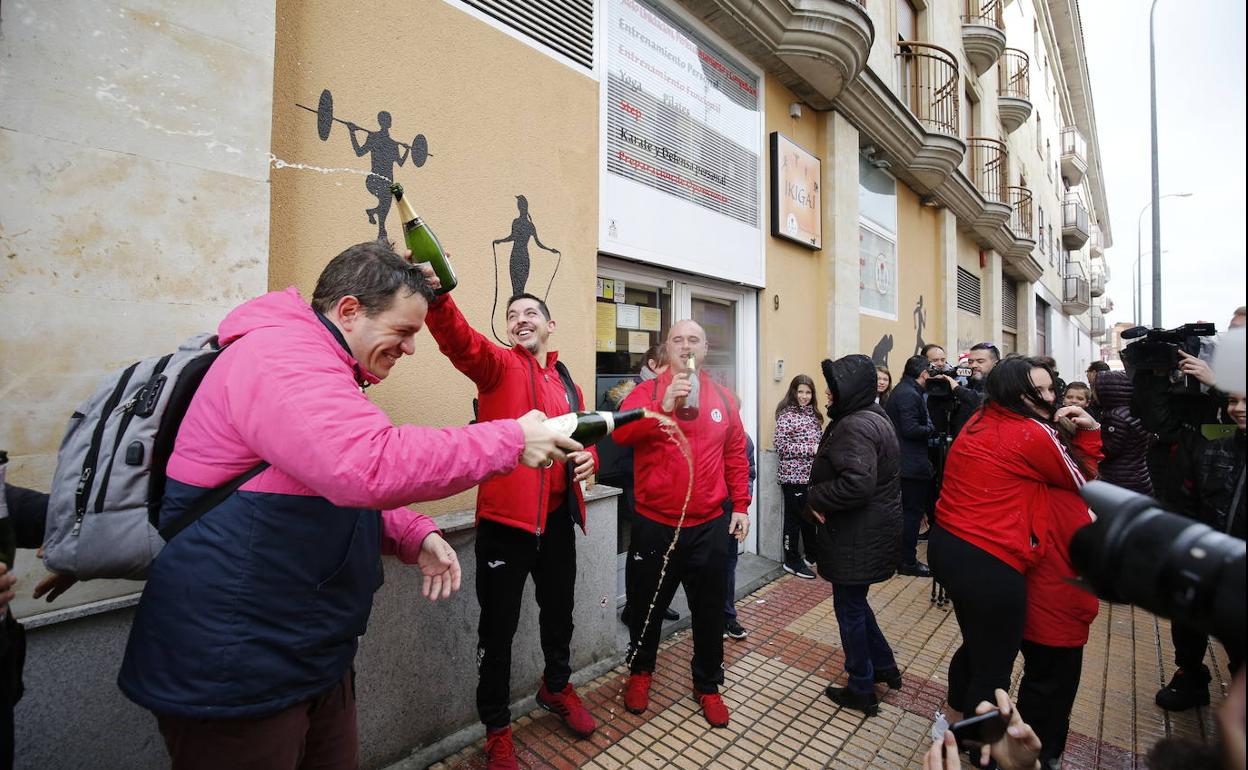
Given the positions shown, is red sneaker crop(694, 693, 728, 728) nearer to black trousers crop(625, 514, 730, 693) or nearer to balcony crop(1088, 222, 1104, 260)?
black trousers crop(625, 514, 730, 693)

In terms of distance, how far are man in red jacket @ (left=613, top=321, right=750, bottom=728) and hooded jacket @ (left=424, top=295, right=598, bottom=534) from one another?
0.43 meters

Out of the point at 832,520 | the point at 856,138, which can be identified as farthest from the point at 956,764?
the point at 856,138

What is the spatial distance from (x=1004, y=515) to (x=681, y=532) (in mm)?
1517

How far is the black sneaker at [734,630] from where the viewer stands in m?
4.23

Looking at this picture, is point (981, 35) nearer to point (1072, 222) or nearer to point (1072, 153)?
point (1072, 153)

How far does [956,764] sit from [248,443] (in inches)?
66.9

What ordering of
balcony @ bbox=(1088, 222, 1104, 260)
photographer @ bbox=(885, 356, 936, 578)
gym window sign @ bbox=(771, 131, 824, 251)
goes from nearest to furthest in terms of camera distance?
photographer @ bbox=(885, 356, 936, 578) < gym window sign @ bbox=(771, 131, 824, 251) < balcony @ bbox=(1088, 222, 1104, 260)

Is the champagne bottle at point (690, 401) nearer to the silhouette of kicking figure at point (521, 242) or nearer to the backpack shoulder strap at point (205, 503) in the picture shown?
the silhouette of kicking figure at point (521, 242)

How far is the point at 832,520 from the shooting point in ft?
10.9

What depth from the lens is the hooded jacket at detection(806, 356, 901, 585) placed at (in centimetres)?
320

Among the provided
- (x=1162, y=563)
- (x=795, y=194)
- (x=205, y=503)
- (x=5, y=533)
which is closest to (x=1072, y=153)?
(x=795, y=194)

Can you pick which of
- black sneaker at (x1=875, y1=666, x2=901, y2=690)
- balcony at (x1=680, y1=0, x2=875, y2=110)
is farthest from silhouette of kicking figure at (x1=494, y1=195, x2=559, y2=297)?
black sneaker at (x1=875, y1=666, x2=901, y2=690)

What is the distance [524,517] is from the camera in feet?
8.84

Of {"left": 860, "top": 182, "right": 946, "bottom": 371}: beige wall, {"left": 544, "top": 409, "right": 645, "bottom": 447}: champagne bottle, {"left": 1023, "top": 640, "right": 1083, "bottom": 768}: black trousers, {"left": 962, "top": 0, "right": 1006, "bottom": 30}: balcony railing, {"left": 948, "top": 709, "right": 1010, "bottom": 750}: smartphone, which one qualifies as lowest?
{"left": 1023, "top": 640, "right": 1083, "bottom": 768}: black trousers
